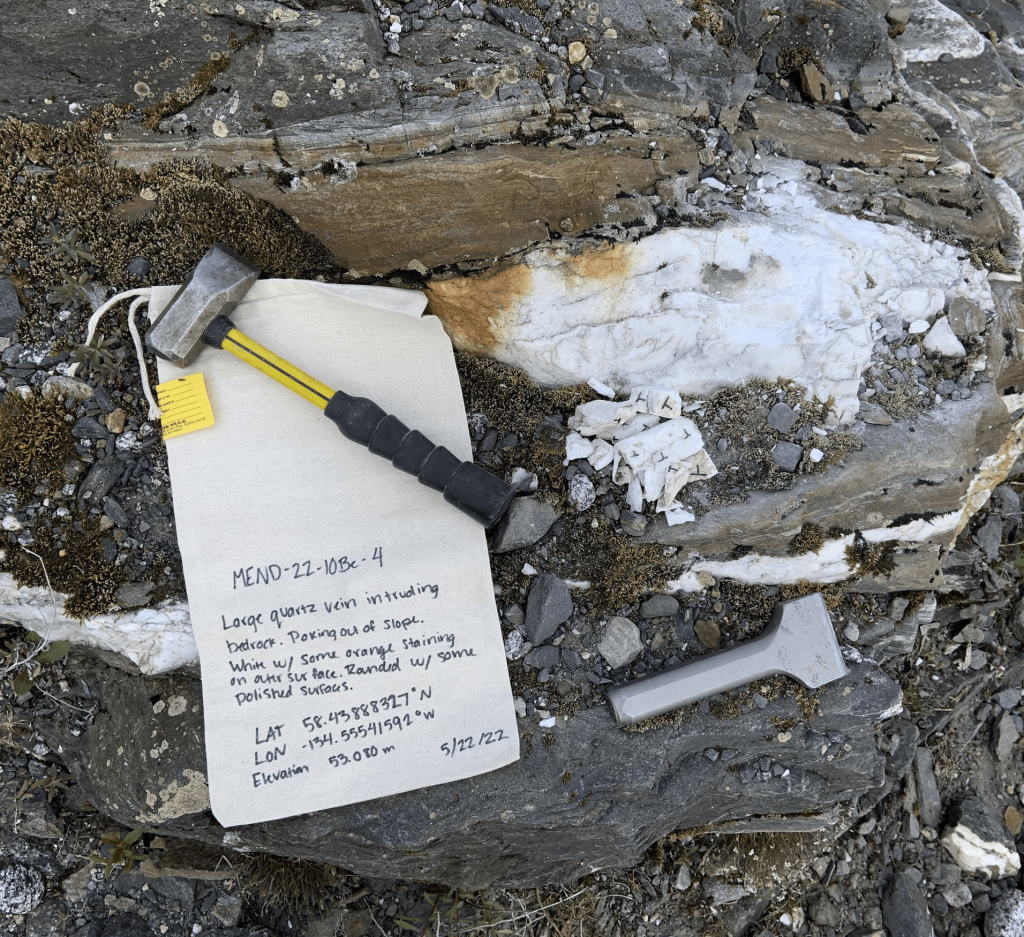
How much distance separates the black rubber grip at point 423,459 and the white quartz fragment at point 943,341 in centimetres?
204

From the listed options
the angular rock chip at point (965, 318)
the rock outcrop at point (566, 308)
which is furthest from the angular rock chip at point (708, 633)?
the angular rock chip at point (965, 318)

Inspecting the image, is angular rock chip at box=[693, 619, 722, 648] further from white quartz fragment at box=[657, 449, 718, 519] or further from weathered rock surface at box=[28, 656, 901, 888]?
white quartz fragment at box=[657, 449, 718, 519]

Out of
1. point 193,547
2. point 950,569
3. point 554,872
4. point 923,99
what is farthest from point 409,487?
point 923,99

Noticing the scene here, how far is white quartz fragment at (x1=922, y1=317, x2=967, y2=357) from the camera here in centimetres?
321

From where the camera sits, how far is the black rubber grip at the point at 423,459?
2.96 m

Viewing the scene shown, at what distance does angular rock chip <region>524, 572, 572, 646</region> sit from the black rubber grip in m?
0.38

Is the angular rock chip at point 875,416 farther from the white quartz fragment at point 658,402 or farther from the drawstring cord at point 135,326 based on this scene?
the drawstring cord at point 135,326

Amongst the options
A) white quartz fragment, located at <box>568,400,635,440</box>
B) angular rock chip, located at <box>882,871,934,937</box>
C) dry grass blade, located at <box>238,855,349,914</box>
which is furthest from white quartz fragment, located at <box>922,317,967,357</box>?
dry grass blade, located at <box>238,855,349,914</box>

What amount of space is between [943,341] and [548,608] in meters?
2.16

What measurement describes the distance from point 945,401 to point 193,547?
3.41 m

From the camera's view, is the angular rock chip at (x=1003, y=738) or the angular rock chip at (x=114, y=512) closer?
the angular rock chip at (x=114, y=512)

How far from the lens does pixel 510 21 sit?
3.14 m

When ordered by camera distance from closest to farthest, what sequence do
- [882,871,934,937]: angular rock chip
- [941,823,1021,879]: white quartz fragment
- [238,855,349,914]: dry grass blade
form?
[238,855,349,914]: dry grass blade → [882,871,934,937]: angular rock chip → [941,823,1021,879]: white quartz fragment

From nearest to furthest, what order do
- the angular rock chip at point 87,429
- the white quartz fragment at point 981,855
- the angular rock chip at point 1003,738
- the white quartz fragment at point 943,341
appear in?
the angular rock chip at point 87,429 < the white quartz fragment at point 943,341 < the white quartz fragment at point 981,855 < the angular rock chip at point 1003,738
